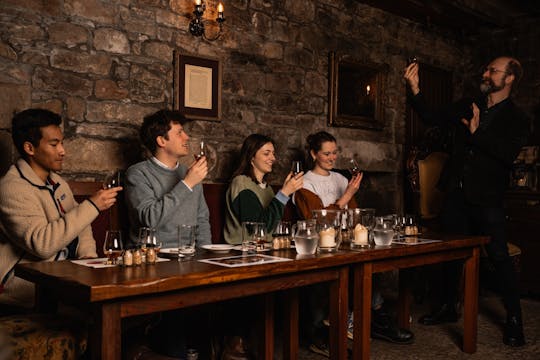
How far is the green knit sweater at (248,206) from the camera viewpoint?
129 inches

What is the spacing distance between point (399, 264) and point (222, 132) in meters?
1.83

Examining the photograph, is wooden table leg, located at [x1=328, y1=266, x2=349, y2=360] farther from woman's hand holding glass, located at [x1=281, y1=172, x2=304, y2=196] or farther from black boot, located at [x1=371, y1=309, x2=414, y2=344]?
black boot, located at [x1=371, y1=309, x2=414, y2=344]

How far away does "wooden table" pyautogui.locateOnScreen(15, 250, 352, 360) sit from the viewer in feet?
5.57

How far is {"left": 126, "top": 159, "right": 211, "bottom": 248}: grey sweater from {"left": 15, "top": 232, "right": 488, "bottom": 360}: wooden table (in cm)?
65

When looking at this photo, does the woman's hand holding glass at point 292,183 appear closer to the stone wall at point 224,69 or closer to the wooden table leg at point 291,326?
the wooden table leg at point 291,326

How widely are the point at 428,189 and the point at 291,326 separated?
2.31 m

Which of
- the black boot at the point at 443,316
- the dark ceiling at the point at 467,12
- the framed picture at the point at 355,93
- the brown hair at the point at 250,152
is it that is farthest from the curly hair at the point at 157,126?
the dark ceiling at the point at 467,12

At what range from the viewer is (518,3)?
18.6ft

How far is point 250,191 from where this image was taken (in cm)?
348

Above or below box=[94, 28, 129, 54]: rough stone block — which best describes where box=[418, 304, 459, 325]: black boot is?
below

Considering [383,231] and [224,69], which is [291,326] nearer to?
[383,231]

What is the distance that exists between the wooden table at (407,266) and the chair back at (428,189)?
1.34 m

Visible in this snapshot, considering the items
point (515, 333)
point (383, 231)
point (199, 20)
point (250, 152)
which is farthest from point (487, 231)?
point (199, 20)

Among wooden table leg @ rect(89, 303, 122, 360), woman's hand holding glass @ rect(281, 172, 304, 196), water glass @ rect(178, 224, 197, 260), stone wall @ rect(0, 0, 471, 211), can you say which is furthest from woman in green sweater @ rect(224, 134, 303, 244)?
wooden table leg @ rect(89, 303, 122, 360)
